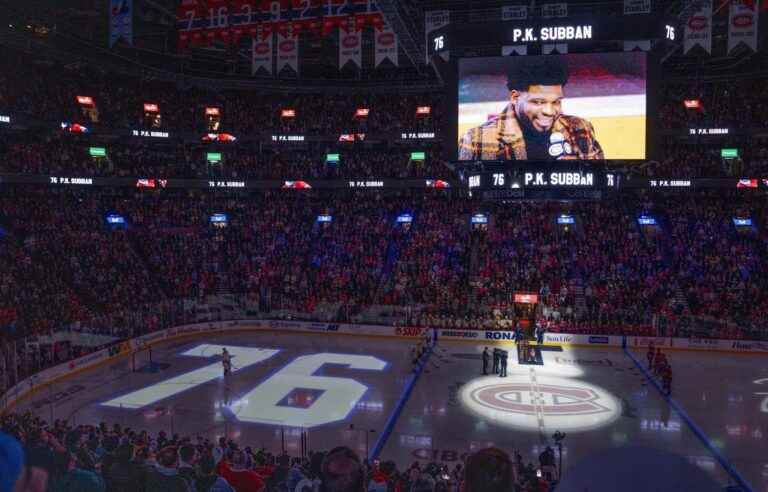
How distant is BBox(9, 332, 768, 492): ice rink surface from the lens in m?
16.8

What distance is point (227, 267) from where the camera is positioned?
3872cm

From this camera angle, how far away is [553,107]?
60.8ft

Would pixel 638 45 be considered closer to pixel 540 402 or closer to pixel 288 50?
pixel 540 402

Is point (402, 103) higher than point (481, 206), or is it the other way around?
point (402, 103)

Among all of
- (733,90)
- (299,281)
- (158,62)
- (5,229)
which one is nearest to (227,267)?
(299,281)

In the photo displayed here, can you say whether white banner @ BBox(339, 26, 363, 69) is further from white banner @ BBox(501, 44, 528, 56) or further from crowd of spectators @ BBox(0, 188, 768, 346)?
crowd of spectators @ BBox(0, 188, 768, 346)

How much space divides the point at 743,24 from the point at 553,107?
10051 mm

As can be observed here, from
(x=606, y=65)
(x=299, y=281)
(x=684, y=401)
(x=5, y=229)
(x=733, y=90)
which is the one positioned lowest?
(x=684, y=401)

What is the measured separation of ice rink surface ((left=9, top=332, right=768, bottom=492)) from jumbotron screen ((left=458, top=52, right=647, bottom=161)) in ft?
26.6

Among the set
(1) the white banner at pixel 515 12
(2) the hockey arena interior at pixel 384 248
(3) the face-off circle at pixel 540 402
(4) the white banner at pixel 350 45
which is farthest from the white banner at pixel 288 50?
(3) the face-off circle at pixel 540 402

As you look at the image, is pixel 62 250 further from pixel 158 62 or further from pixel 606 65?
pixel 606 65

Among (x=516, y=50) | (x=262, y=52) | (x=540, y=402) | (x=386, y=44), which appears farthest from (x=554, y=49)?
(x=262, y=52)

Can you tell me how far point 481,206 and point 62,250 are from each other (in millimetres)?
26768

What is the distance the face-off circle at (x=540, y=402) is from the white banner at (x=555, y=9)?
13589 millimetres
